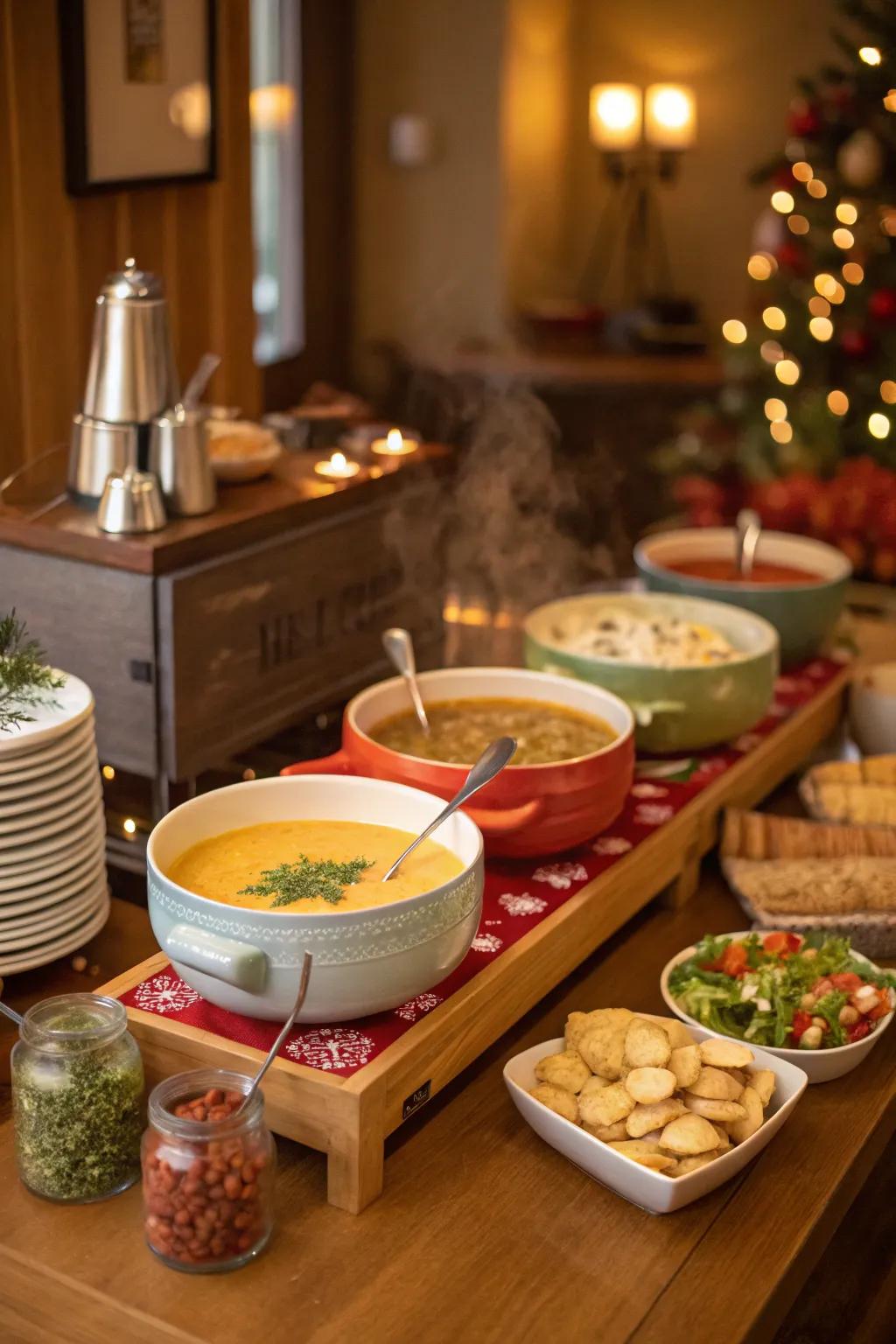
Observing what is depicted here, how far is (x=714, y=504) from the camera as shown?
Result: 4148mm

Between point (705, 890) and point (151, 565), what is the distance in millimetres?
756

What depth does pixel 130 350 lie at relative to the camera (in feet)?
5.75

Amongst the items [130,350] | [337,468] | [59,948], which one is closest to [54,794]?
[59,948]

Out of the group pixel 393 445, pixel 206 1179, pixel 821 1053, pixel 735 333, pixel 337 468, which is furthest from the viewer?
pixel 735 333

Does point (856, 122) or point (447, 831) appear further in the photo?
point (856, 122)

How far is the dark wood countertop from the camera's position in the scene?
1669mm

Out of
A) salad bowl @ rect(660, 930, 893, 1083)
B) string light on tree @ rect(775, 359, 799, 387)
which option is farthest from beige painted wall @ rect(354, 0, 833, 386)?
salad bowl @ rect(660, 930, 893, 1083)

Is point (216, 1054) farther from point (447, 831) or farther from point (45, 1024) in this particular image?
point (447, 831)

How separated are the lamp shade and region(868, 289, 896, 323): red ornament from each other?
9.46 feet

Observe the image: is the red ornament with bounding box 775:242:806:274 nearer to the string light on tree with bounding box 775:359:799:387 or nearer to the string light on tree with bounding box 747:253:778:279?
the string light on tree with bounding box 747:253:778:279

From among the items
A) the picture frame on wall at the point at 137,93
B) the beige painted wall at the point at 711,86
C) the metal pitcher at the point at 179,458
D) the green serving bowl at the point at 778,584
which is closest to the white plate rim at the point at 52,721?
the metal pitcher at the point at 179,458

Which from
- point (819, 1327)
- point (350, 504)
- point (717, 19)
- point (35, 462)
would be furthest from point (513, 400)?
point (717, 19)

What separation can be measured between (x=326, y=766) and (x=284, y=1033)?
0.45m

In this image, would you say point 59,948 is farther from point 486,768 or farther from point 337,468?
point 337,468
